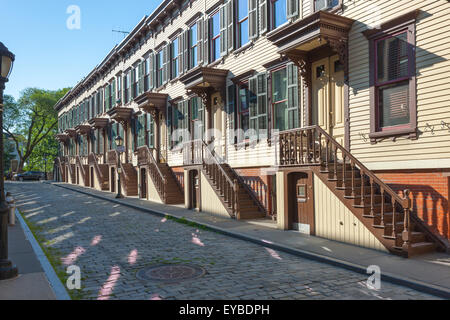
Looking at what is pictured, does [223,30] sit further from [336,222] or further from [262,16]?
[336,222]

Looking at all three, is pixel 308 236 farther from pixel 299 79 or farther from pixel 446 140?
pixel 299 79

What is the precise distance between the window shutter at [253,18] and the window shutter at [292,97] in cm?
257

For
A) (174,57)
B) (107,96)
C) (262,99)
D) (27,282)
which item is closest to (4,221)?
(27,282)

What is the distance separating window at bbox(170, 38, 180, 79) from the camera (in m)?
20.5

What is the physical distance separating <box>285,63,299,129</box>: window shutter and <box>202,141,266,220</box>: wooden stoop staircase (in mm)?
2920

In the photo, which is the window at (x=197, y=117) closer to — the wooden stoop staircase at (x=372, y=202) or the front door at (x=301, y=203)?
the wooden stoop staircase at (x=372, y=202)

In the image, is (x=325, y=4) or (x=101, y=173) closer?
(x=325, y=4)

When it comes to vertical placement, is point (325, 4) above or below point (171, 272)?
above

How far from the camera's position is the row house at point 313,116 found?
842cm

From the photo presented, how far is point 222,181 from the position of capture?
1443 centimetres

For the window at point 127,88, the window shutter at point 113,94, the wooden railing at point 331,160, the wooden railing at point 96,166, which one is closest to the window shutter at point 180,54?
the window at point 127,88

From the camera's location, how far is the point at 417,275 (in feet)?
20.7

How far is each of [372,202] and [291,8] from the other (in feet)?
23.1

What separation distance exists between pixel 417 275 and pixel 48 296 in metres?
5.82
